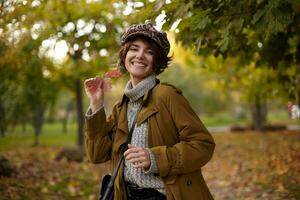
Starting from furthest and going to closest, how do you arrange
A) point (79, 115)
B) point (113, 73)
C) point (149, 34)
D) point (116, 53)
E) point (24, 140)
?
point (24, 140)
point (79, 115)
point (116, 53)
point (113, 73)
point (149, 34)

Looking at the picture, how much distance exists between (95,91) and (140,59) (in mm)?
379

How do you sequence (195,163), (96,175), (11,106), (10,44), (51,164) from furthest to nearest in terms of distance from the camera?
(11,106), (51,164), (96,175), (10,44), (195,163)

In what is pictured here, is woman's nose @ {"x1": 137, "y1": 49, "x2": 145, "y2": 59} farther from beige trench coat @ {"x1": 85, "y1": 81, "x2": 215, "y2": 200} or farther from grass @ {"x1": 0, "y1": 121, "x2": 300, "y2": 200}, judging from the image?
grass @ {"x1": 0, "y1": 121, "x2": 300, "y2": 200}

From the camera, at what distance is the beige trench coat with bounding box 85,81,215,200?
7.96 feet

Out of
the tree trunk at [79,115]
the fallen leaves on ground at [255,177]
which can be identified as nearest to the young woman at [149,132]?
the fallen leaves on ground at [255,177]

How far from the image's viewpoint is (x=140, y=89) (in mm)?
2652

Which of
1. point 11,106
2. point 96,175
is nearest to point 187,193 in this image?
point 96,175

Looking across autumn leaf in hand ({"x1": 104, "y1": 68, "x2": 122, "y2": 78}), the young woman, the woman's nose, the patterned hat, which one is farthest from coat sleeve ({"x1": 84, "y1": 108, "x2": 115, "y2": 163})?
the patterned hat

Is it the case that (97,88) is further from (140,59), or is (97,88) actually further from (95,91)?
(140,59)

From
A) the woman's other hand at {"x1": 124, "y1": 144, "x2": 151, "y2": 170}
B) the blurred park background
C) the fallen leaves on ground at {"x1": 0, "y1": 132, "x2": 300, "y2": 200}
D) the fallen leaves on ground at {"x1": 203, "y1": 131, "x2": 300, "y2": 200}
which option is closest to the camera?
the woman's other hand at {"x1": 124, "y1": 144, "x2": 151, "y2": 170}

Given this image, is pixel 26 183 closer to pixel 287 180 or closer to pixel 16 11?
pixel 16 11

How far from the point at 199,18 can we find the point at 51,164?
717 centimetres

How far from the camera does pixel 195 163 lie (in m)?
2.44

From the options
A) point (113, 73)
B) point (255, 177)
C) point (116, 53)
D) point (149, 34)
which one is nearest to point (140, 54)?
point (149, 34)
